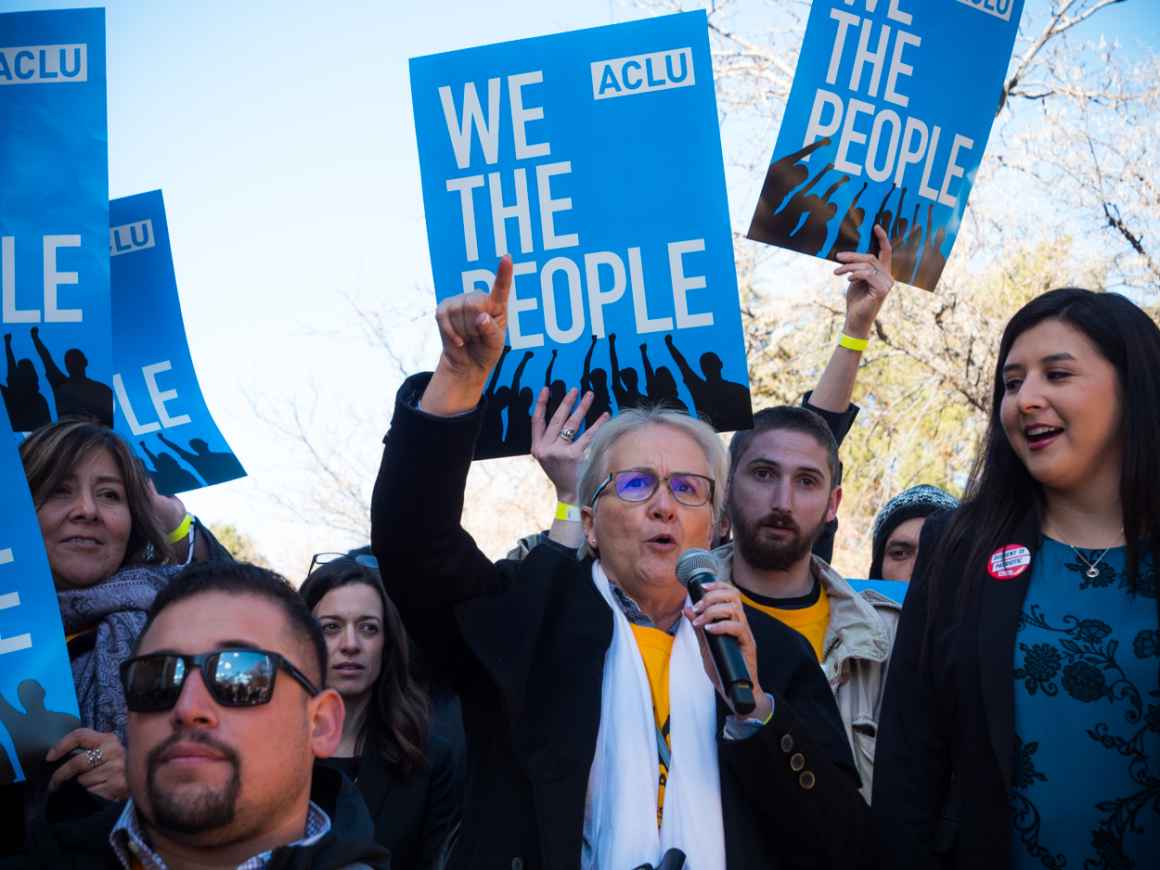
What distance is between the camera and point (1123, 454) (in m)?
2.83

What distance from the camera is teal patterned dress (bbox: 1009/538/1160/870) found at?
2.58m

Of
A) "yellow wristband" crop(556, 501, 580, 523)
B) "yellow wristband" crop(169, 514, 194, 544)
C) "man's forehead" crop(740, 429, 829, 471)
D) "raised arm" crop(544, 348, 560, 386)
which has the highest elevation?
"raised arm" crop(544, 348, 560, 386)

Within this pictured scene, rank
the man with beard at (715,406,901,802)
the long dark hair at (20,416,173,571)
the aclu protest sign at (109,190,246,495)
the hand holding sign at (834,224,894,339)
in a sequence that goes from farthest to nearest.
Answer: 1. the aclu protest sign at (109,190,246,495)
2. the hand holding sign at (834,224,894,339)
3. the man with beard at (715,406,901,802)
4. the long dark hair at (20,416,173,571)

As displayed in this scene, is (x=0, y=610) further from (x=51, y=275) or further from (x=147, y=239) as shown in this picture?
(x=147, y=239)

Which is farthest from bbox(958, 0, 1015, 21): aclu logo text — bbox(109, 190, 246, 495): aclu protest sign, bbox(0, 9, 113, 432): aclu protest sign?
bbox(109, 190, 246, 495): aclu protest sign

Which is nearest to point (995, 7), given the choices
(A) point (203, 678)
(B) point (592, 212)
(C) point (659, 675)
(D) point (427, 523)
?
(B) point (592, 212)

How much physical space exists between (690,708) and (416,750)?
1.60 metres

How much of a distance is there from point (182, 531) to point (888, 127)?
2.85m

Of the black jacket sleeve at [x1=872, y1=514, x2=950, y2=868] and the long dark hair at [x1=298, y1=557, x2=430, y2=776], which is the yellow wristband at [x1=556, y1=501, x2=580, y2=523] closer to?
the long dark hair at [x1=298, y1=557, x2=430, y2=776]

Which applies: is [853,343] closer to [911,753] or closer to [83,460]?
[911,753]

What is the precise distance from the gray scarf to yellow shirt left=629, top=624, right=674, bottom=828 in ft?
3.94

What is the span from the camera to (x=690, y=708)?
288 cm

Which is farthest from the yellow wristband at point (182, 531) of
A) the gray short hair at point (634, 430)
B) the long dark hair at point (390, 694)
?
the gray short hair at point (634, 430)

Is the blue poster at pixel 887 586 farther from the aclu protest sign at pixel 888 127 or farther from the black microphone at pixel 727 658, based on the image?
the black microphone at pixel 727 658
